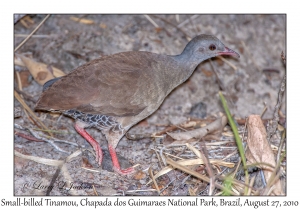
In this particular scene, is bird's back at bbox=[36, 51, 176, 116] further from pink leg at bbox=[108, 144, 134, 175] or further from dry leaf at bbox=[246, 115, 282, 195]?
dry leaf at bbox=[246, 115, 282, 195]

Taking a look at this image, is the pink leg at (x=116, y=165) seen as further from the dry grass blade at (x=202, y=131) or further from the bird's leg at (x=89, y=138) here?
the dry grass blade at (x=202, y=131)

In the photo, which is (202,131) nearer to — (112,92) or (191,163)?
(191,163)

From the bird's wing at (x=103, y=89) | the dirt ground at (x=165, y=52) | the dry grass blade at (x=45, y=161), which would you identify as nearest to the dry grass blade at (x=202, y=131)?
the dirt ground at (x=165, y=52)

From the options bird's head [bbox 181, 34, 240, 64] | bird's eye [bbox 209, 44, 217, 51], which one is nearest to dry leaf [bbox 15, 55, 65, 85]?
bird's head [bbox 181, 34, 240, 64]

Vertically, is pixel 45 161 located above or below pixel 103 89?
below

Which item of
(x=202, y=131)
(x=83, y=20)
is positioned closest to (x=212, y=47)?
(x=202, y=131)

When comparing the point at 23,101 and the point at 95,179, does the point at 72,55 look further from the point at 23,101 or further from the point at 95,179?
the point at 95,179
